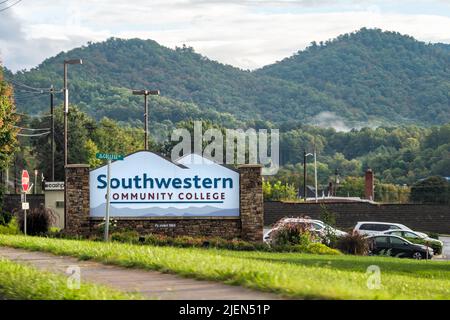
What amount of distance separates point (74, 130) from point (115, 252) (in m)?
71.4

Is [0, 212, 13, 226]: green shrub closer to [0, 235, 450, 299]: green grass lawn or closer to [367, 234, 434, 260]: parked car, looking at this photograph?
[367, 234, 434, 260]: parked car

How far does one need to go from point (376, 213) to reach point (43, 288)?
2117 inches

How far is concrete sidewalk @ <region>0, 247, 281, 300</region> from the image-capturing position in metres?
14.7

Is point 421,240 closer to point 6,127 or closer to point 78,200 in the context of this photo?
point 78,200

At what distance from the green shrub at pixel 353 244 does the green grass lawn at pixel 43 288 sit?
21589mm

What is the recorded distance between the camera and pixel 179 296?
48.3ft

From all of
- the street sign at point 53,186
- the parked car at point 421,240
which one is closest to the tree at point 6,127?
the street sign at point 53,186

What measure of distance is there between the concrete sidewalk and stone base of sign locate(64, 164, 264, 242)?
782 inches

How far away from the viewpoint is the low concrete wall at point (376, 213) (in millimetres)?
68000

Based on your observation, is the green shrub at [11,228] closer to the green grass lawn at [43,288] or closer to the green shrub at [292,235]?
the green shrub at [292,235]

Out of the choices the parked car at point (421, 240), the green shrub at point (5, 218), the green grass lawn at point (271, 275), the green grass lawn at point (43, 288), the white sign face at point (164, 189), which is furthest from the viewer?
the green shrub at point (5, 218)
